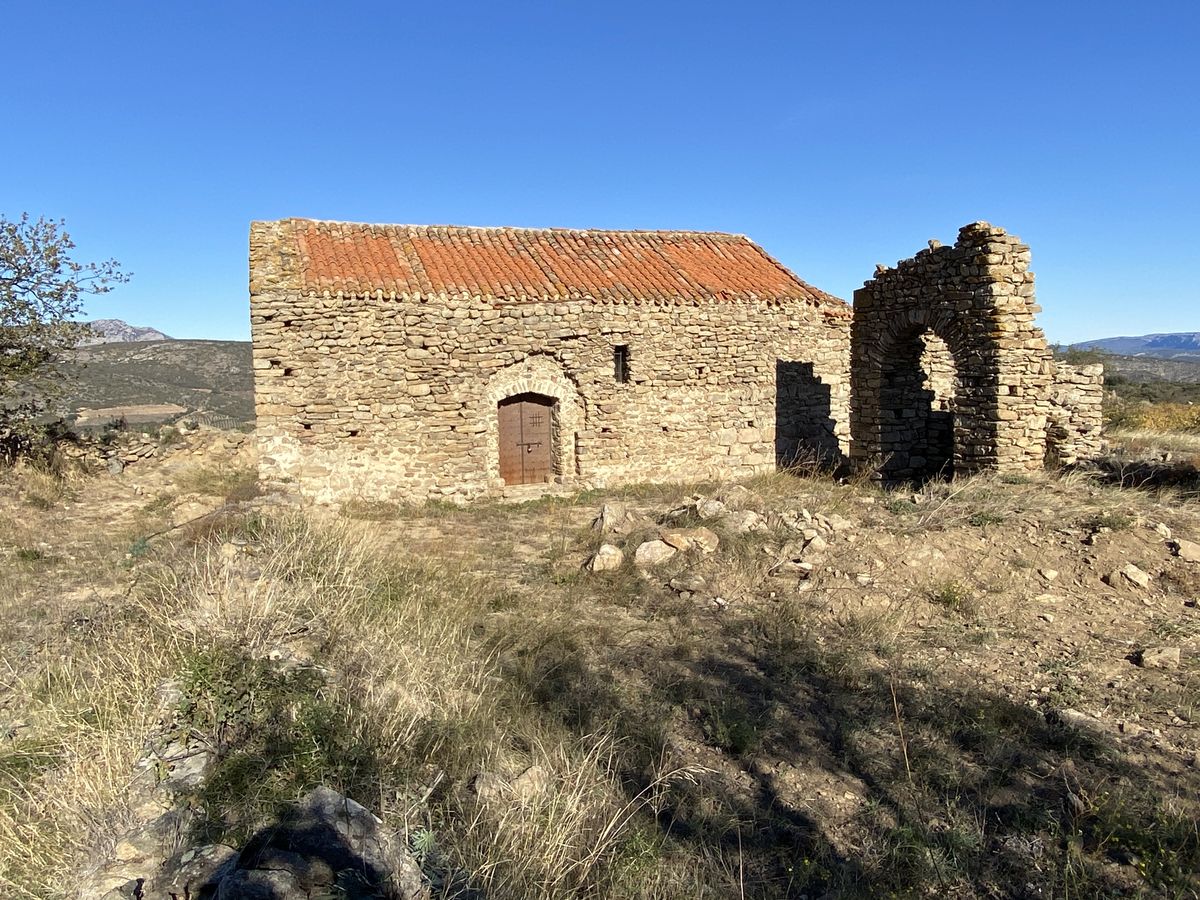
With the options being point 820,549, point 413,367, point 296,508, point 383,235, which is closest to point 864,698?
point 820,549

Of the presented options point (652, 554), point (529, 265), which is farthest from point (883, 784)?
point (529, 265)

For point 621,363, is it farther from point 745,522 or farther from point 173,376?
point 173,376

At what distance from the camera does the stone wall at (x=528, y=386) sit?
11297mm

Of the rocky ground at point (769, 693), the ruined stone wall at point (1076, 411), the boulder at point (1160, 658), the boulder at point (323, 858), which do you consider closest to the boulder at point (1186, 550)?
the rocky ground at point (769, 693)

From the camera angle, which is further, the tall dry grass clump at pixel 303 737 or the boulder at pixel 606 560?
the boulder at pixel 606 560

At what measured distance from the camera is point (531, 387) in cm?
1248

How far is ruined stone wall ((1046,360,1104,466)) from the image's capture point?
34.8 ft

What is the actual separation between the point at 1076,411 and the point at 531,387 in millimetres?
8363

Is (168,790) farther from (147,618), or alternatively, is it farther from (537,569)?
(537,569)

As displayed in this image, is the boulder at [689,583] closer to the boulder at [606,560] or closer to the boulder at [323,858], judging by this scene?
the boulder at [606,560]

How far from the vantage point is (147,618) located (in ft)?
16.6

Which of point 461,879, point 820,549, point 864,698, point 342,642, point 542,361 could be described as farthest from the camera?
point 542,361

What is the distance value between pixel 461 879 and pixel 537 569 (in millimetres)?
5221

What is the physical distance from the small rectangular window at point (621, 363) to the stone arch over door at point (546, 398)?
823mm
